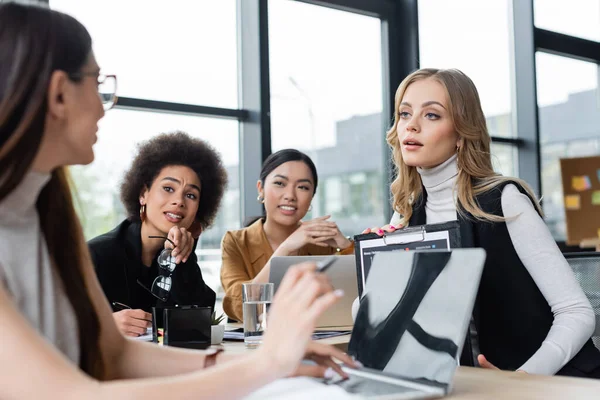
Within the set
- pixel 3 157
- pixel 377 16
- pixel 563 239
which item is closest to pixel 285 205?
pixel 377 16

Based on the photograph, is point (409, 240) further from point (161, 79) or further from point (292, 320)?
point (161, 79)

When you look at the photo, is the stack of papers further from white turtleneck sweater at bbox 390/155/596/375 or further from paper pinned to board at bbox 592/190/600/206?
paper pinned to board at bbox 592/190/600/206

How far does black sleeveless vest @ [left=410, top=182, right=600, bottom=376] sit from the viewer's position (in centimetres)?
178

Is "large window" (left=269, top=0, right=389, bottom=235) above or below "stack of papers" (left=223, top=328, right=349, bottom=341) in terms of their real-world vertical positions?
above

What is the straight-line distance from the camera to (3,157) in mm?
776

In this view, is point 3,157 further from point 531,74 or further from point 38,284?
point 531,74

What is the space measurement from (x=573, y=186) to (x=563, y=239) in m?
1.88

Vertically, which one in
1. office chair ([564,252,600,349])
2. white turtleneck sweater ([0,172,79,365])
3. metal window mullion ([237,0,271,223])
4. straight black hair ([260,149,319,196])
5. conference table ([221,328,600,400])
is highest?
metal window mullion ([237,0,271,223])

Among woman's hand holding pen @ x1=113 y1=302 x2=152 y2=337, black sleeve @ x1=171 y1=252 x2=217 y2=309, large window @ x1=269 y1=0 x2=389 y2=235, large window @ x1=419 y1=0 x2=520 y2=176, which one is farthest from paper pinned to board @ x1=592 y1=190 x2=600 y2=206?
woman's hand holding pen @ x1=113 y1=302 x2=152 y2=337

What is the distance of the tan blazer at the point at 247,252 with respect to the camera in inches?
111

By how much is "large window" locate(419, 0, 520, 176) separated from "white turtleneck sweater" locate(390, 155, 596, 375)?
10.3 feet

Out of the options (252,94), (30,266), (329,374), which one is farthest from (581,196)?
(30,266)

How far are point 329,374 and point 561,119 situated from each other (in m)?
5.03

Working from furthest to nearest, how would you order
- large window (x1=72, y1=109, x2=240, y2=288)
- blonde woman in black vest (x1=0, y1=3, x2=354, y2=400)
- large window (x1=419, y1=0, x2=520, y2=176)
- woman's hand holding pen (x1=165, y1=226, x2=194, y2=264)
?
large window (x1=419, y1=0, x2=520, y2=176), large window (x1=72, y1=109, x2=240, y2=288), woman's hand holding pen (x1=165, y1=226, x2=194, y2=264), blonde woman in black vest (x1=0, y1=3, x2=354, y2=400)
